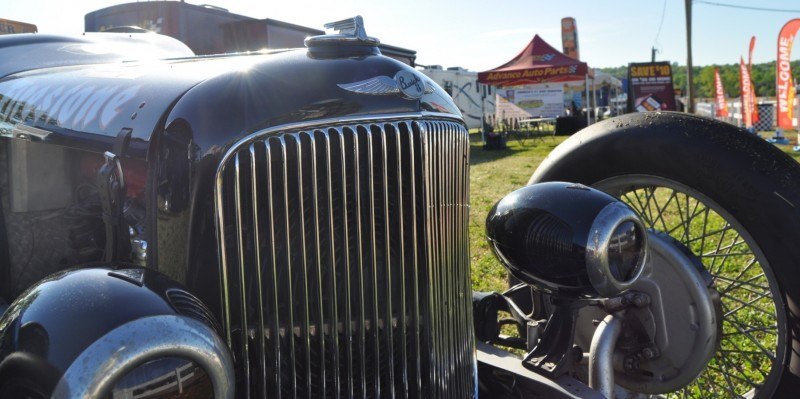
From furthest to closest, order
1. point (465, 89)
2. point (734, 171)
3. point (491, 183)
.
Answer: point (465, 89), point (491, 183), point (734, 171)

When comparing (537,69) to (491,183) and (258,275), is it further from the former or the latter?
(258,275)

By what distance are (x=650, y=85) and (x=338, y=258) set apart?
54.5ft

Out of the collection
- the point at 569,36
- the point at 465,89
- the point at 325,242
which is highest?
the point at 569,36

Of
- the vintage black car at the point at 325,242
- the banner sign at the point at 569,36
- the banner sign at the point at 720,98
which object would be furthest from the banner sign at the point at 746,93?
the vintage black car at the point at 325,242

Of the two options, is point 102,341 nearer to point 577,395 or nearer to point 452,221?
point 452,221

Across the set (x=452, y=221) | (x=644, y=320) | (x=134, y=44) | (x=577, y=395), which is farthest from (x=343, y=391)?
(x=134, y=44)

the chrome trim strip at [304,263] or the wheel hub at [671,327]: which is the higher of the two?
the chrome trim strip at [304,263]

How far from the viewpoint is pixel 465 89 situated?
2694cm

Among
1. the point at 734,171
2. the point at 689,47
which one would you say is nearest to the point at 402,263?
the point at 734,171

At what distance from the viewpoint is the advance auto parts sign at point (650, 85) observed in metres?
16.5

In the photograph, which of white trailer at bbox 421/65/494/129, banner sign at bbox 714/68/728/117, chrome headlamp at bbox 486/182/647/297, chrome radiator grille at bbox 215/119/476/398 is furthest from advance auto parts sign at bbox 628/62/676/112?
chrome radiator grille at bbox 215/119/476/398

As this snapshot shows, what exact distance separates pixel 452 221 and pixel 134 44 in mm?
2243

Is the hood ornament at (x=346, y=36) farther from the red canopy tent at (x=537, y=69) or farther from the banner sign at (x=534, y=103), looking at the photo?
the banner sign at (x=534, y=103)

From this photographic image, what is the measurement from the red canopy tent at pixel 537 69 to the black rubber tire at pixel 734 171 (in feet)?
51.6
